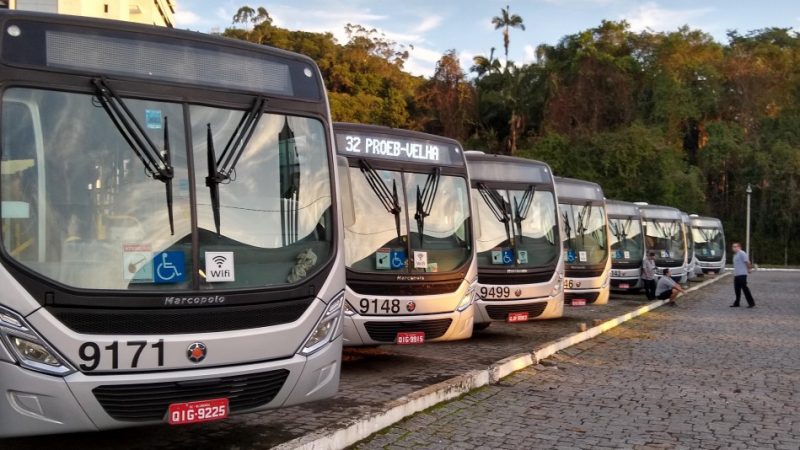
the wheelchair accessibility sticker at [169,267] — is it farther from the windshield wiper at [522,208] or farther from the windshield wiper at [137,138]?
the windshield wiper at [522,208]

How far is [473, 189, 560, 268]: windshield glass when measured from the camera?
1266 centimetres

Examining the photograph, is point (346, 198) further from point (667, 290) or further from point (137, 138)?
point (667, 290)

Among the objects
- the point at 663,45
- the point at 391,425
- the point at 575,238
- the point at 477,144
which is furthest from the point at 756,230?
the point at 391,425

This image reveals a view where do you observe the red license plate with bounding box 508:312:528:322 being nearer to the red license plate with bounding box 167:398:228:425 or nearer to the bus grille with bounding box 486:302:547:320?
the bus grille with bounding box 486:302:547:320

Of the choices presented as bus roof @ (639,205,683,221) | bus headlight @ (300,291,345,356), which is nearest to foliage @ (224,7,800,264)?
bus roof @ (639,205,683,221)

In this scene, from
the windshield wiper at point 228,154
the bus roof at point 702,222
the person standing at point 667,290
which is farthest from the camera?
the bus roof at point 702,222

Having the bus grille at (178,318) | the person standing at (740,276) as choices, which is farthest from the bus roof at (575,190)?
the bus grille at (178,318)

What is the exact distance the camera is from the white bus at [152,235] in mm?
4852

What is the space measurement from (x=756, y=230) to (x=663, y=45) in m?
16.9

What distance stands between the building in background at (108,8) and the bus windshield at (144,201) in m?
21.5

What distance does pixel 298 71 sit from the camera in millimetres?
6355

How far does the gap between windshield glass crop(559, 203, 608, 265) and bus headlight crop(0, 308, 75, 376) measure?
12916mm

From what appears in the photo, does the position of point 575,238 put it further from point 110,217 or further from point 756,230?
point 756,230

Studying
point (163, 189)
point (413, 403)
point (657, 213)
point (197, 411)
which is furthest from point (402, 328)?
point (657, 213)
